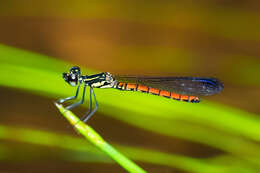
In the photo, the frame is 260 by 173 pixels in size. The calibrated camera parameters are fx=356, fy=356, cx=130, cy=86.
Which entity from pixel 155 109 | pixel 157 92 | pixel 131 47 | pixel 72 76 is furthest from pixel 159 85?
pixel 131 47

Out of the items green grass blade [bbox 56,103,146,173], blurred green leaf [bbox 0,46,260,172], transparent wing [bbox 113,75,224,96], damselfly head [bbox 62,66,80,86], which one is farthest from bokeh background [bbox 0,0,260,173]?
green grass blade [bbox 56,103,146,173]

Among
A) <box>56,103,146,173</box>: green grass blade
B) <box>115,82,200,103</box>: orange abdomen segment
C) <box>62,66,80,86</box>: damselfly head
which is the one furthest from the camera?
<box>115,82,200,103</box>: orange abdomen segment

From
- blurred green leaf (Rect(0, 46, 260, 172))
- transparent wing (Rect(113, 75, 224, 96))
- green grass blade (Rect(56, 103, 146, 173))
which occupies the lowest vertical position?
green grass blade (Rect(56, 103, 146, 173))

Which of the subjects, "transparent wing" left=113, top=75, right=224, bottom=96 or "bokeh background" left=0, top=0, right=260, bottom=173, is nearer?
"transparent wing" left=113, top=75, right=224, bottom=96

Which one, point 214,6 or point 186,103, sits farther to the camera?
point 214,6

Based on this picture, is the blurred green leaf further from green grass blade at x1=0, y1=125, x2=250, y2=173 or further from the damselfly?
green grass blade at x1=0, y1=125, x2=250, y2=173

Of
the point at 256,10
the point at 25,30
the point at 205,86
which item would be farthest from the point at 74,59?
the point at 256,10

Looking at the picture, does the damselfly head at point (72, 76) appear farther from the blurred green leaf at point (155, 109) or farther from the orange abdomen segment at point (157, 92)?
the orange abdomen segment at point (157, 92)

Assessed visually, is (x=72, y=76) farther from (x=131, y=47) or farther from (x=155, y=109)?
(x=131, y=47)

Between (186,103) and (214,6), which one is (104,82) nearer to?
(186,103)
